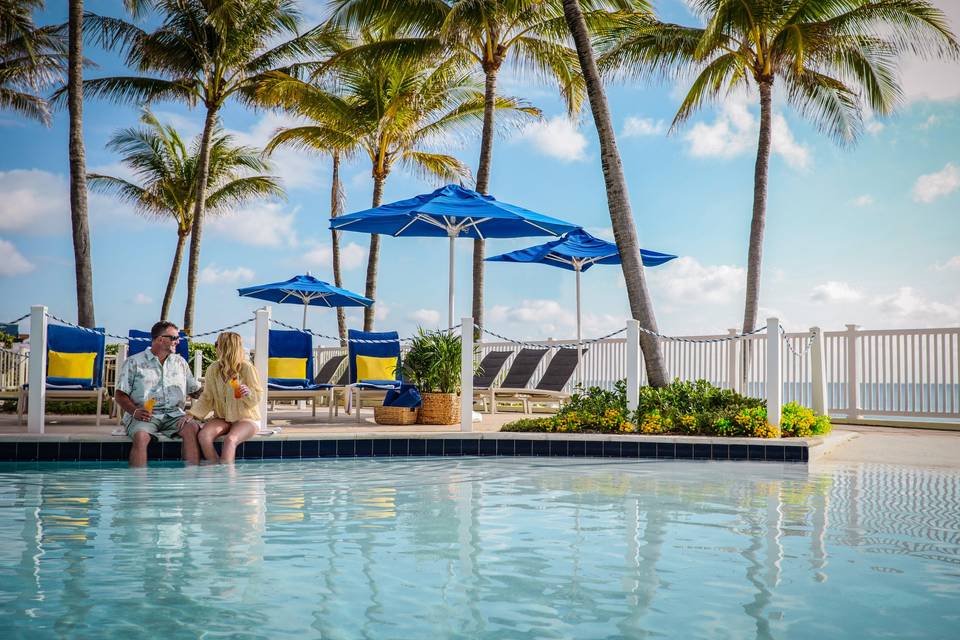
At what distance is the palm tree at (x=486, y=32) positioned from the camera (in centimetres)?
1298

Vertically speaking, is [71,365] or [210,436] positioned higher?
[71,365]

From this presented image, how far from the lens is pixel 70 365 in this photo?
8273 millimetres

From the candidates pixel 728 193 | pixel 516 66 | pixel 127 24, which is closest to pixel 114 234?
pixel 127 24

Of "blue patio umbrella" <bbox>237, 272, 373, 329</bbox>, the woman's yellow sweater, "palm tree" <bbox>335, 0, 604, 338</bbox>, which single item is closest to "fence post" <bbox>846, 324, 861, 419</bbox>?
"palm tree" <bbox>335, 0, 604, 338</bbox>

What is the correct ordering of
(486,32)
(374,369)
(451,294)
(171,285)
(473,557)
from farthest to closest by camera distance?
(171,285) < (486,32) < (451,294) < (374,369) < (473,557)

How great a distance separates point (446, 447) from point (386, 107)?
38.1 feet

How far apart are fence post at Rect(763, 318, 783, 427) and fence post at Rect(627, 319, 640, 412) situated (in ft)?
4.11

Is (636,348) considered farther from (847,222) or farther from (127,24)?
(847,222)

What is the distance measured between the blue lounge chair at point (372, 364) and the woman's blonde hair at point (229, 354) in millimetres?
2554

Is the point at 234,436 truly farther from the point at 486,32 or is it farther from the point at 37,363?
the point at 486,32

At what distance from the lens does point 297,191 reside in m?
25.2

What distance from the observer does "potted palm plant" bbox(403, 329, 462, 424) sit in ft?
29.7

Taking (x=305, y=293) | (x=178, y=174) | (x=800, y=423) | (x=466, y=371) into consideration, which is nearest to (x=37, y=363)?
(x=466, y=371)

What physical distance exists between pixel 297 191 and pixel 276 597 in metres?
23.2
